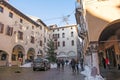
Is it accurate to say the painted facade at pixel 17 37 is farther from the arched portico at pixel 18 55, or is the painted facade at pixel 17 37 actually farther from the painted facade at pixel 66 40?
the painted facade at pixel 66 40

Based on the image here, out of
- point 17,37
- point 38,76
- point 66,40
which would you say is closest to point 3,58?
point 17,37

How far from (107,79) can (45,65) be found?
1342cm

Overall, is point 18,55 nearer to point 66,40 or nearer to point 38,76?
point 38,76

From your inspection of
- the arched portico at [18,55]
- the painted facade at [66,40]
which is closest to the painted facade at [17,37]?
the arched portico at [18,55]

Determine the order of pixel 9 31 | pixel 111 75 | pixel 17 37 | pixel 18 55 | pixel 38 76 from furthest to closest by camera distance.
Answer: pixel 18 55
pixel 17 37
pixel 9 31
pixel 38 76
pixel 111 75

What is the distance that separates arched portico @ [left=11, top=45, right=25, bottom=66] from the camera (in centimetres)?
3250

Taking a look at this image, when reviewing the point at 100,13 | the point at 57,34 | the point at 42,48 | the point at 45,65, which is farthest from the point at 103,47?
the point at 57,34

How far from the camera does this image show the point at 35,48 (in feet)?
132

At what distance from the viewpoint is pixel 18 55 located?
113 feet

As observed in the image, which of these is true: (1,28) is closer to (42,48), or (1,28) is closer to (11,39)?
(11,39)

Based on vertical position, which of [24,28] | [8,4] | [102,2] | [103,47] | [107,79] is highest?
[8,4]

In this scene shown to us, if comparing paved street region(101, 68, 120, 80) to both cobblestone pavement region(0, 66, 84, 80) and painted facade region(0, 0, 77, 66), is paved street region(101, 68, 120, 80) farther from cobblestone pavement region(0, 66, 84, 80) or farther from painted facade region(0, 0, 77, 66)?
painted facade region(0, 0, 77, 66)

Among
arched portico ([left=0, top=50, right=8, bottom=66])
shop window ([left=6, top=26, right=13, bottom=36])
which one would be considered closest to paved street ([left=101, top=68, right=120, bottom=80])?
arched portico ([left=0, top=50, right=8, bottom=66])

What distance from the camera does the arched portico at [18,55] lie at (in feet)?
107
